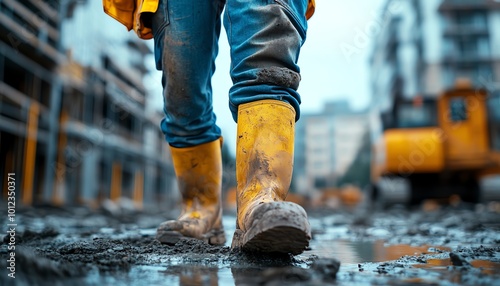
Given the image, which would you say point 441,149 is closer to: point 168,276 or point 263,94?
point 263,94

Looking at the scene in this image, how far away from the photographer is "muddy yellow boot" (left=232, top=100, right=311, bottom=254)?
1.02m

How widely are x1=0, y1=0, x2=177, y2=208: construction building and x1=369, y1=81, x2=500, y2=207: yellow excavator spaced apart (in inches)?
224

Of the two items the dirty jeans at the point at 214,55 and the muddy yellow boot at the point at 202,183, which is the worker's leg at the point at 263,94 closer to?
the dirty jeans at the point at 214,55

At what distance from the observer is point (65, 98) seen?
37.8ft

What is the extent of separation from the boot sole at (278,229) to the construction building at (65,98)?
7.57m

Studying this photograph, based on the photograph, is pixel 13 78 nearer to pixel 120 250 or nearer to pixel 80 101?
pixel 80 101

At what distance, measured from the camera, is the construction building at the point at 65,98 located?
8.63 m

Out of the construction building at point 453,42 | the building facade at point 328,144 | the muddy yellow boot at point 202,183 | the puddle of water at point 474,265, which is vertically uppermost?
the construction building at point 453,42

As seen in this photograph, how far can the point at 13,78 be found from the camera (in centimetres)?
1026

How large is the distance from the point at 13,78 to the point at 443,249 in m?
10.5

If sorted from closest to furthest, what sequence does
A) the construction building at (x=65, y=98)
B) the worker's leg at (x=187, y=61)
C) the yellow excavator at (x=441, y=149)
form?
the worker's leg at (x=187, y=61) < the yellow excavator at (x=441, y=149) < the construction building at (x=65, y=98)

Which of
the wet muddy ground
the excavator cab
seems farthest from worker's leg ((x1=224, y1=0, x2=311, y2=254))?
the excavator cab

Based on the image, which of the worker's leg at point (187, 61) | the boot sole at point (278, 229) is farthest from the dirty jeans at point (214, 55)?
the boot sole at point (278, 229)

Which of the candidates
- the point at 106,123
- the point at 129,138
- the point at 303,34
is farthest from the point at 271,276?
the point at 129,138
